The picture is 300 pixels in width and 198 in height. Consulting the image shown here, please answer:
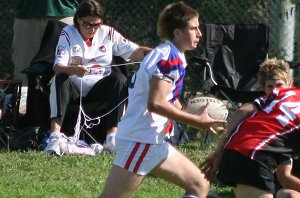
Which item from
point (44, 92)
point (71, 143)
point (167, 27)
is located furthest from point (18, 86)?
point (167, 27)

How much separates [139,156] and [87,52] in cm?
351

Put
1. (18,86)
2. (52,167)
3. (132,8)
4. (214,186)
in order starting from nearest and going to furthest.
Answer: (214,186) < (52,167) < (18,86) < (132,8)

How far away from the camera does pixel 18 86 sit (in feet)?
30.8

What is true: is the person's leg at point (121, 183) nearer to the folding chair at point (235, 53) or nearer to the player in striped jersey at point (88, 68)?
the player in striped jersey at point (88, 68)

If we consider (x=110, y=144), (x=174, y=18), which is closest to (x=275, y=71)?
(x=174, y=18)

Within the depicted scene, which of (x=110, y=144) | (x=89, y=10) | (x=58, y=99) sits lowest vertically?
(x=110, y=144)

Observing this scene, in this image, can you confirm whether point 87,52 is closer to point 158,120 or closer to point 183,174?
point 158,120

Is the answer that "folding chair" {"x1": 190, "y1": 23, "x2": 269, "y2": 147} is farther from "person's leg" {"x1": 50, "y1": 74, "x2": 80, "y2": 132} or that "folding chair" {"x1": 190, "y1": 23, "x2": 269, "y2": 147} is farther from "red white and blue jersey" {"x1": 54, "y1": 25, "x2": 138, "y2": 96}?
"person's leg" {"x1": 50, "y1": 74, "x2": 80, "y2": 132}

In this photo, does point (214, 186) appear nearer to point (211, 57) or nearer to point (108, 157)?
point (108, 157)

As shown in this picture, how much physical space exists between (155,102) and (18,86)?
4.17 m

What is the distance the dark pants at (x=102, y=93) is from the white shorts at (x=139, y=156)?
3193mm

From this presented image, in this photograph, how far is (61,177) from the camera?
25.3 feet

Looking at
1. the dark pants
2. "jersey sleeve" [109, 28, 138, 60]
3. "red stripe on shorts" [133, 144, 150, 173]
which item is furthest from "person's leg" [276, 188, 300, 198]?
"jersey sleeve" [109, 28, 138, 60]

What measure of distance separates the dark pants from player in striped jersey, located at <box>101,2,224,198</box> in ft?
10.2
